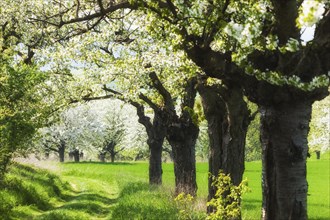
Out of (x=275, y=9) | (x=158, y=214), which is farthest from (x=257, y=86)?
(x=158, y=214)

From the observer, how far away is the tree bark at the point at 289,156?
7.11 metres

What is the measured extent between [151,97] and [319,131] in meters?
42.4

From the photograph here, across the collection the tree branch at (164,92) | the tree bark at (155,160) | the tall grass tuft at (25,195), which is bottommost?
the tall grass tuft at (25,195)

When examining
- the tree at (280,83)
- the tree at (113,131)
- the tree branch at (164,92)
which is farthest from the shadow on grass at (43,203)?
the tree at (113,131)

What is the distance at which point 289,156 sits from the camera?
711cm

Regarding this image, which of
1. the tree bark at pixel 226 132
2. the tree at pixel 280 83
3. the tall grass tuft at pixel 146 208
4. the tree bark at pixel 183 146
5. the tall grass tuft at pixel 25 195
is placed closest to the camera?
the tree at pixel 280 83

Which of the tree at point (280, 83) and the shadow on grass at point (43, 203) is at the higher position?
the tree at point (280, 83)

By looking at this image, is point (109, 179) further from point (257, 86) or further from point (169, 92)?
point (257, 86)

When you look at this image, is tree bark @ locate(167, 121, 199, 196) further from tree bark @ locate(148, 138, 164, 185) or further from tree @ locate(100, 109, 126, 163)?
tree @ locate(100, 109, 126, 163)

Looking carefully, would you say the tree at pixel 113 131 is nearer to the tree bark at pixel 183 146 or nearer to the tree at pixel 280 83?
the tree bark at pixel 183 146

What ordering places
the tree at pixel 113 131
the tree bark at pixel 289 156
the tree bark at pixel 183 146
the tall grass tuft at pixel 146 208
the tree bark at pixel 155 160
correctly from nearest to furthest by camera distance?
1. the tree bark at pixel 289 156
2. the tall grass tuft at pixel 146 208
3. the tree bark at pixel 183 146
4. the tree bark at pixel 155 160
5. the tree at pixel 113 131

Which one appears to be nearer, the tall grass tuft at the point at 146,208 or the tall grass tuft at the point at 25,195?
the tall grass tuft at the point at 146,208

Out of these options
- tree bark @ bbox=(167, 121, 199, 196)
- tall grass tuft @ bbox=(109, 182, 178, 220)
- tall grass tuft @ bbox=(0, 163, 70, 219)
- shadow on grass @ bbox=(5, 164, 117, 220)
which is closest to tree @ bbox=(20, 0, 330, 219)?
tall grass tuft @ bbox=(109, 182, 178, 220)

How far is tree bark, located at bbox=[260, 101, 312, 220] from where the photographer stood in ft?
23.3
